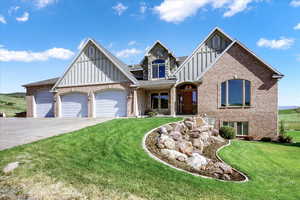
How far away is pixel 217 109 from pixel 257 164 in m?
7.85

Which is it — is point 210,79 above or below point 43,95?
above

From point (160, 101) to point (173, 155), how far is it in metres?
12.5

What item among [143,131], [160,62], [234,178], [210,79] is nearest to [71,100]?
[160,62]

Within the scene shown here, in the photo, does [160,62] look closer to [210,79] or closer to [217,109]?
[210,79]

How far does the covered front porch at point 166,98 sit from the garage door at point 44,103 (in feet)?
36.5

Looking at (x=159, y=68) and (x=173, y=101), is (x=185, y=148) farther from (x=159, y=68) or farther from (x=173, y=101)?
(x=159, y=68)

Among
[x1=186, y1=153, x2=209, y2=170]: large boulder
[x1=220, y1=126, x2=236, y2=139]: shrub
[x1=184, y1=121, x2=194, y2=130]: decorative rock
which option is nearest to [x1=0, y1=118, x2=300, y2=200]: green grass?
[x1=186, y1=153, x2=209, y2=170]: large boulder

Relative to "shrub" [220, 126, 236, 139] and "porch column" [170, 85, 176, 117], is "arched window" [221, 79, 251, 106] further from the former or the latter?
"porch column" [170, 85, 176, 117]

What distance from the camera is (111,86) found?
19188mm

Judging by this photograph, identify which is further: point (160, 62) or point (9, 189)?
point (160, 62)

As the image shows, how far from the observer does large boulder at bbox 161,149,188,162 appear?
7.84m

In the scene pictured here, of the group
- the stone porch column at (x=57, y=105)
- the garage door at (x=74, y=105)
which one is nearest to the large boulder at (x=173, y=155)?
the garage door at (x=74, y=105)

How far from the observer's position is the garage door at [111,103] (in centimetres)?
1905

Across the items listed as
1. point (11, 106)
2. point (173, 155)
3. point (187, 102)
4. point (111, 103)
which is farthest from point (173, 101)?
point (11, 106)
